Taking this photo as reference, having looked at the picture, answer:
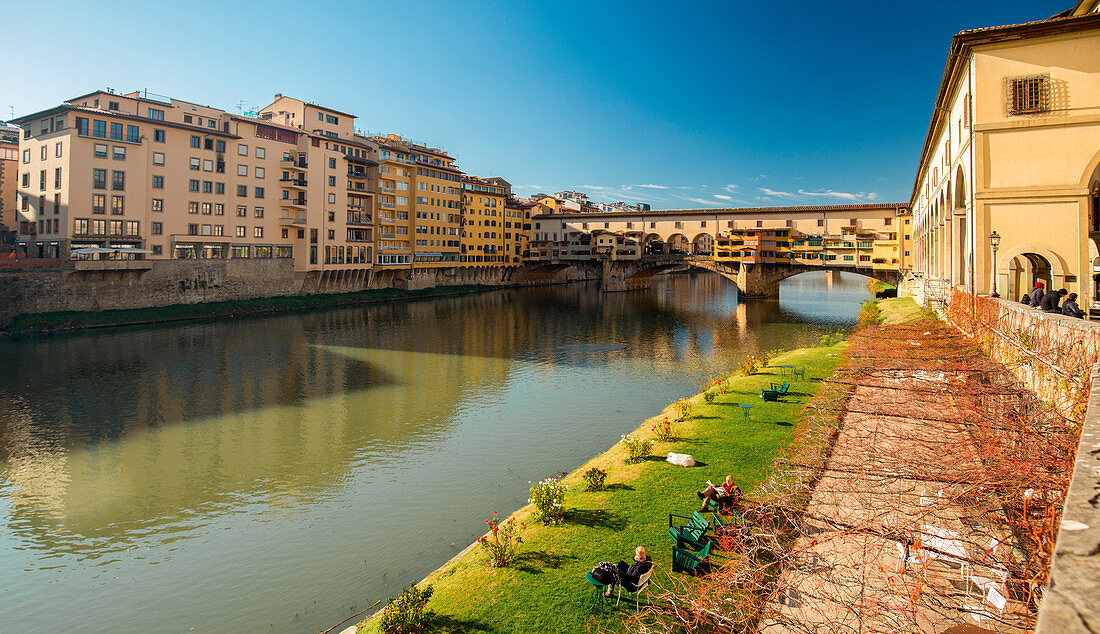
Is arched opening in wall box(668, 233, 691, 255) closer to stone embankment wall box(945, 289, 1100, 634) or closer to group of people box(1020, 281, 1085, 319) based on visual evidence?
stone embankment wall box(945, 289, 1100, 634)

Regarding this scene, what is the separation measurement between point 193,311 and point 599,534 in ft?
144

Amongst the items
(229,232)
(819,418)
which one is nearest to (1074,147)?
(819,418)

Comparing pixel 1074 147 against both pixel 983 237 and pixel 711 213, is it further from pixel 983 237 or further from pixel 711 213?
pixel 711 213

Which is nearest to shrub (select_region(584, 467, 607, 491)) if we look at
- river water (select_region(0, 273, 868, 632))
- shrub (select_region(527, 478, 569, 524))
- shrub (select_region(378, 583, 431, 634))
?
shrub (select_region(527, 478, 569, 524))

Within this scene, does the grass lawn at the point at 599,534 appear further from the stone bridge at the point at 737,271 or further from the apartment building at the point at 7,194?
the stone bridge at the point at 737,271

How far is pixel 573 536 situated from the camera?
11.4 metres

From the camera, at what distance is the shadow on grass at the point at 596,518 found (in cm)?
1182

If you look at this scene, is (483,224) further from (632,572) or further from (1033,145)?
(632,572)

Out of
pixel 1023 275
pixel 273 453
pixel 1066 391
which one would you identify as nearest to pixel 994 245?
pixel 1023 275

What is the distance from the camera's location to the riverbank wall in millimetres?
38719

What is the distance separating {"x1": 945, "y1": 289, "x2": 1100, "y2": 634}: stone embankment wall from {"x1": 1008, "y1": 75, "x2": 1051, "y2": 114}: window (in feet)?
20.2

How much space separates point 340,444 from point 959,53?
24.3m

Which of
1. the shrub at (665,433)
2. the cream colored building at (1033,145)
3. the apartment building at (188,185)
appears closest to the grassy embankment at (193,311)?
the apartment building at (188,185)

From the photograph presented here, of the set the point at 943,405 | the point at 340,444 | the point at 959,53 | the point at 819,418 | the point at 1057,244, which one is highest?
the point at 959,53
